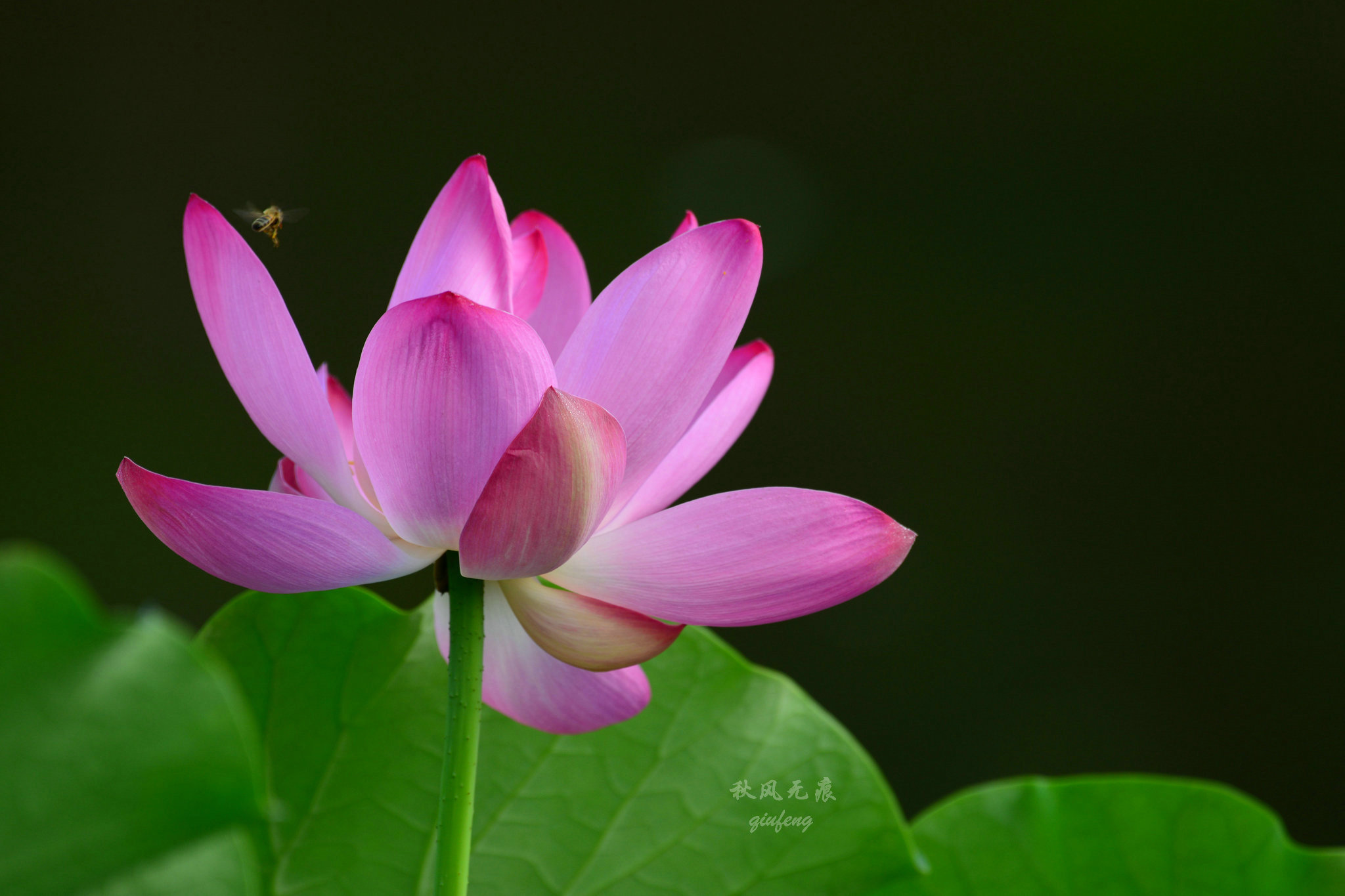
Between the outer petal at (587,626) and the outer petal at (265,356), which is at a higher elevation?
the outer petal at (265,356)

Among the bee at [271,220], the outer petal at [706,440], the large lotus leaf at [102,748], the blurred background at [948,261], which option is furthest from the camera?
the blurred background at [948,261]

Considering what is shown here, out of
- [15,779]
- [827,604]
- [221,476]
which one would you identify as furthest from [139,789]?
[221,476]

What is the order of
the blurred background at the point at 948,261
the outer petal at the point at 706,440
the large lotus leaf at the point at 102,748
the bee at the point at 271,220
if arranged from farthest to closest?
the blurred background at the point at 948,261
the bee at the point at 271,220
the outer petal at the point at 706,440
the large lotus leaf at the point at 102,748

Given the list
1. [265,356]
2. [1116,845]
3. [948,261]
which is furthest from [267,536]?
[948,261]

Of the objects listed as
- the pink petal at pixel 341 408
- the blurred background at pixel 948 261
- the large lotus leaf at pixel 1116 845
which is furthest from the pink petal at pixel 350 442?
the blurred background at pixel 948 261

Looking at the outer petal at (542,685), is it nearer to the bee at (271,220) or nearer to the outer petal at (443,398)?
the outer petal at (443,398)

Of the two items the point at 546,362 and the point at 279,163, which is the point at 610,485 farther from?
the point at 279,163

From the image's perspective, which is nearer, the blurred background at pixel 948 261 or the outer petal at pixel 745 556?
the outer petal at pixel 745 556
